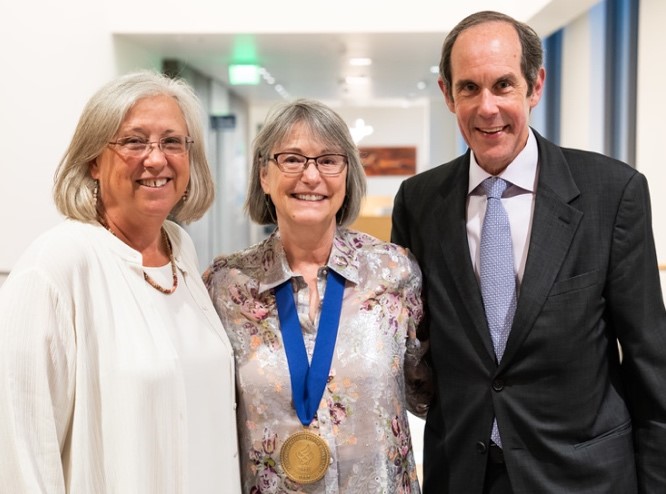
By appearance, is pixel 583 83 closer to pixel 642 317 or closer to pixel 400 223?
pixel 400 223

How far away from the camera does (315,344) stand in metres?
2.05

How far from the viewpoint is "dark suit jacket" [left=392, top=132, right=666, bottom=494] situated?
1.90 m

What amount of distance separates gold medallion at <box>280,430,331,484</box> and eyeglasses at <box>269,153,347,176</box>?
73 cm

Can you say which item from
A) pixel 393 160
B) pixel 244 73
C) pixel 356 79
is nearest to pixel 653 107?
pixel 244 73

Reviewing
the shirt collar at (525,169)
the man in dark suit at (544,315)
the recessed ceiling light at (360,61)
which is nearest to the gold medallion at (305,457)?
the man in dark suit at (544,315)

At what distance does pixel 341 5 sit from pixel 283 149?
20.2 ft

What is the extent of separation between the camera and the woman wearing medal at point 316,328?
202 cm

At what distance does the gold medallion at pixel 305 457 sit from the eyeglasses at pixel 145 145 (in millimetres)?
833

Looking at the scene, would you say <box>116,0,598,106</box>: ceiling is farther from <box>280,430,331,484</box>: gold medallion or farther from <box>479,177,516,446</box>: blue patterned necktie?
<box>280,430,331,484</box>: gold medallion

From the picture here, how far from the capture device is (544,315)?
75.0 inches

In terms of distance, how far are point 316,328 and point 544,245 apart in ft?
2.18

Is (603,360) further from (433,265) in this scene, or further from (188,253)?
Answer: (188,253)

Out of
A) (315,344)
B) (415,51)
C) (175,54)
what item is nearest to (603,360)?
(315,344)

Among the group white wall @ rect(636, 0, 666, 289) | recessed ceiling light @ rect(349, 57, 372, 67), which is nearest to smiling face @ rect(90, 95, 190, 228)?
white wall @ rect(636, 0, 666, 289)
